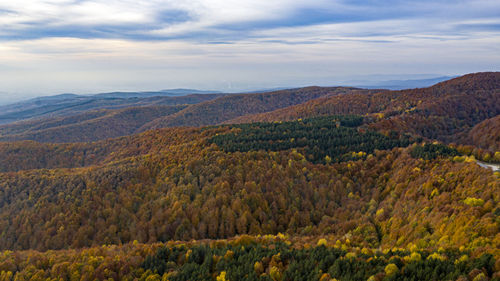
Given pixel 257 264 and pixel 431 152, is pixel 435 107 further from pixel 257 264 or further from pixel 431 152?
pixel 257 264

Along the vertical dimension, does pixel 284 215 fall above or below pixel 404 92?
below

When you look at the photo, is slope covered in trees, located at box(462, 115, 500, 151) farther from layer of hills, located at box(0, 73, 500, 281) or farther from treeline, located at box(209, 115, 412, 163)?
treeline, located at box(209, 115, 412, 163)

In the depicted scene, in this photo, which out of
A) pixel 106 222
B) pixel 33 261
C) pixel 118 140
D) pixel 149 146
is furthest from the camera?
pixel 118 140

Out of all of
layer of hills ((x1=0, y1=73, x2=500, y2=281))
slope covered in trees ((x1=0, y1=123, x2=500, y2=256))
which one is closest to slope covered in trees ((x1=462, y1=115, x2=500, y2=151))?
layer of hills ((x1=0, y1=73, x2=500, y2=281))

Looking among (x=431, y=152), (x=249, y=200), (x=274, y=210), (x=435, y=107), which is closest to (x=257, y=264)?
(x=274, y=210)

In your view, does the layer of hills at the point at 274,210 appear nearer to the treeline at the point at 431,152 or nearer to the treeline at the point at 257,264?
the treeline at the point at 257,264

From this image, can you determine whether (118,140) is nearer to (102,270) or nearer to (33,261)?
(33,261)

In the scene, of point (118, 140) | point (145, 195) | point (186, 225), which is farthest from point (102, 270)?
point (118, 140)
